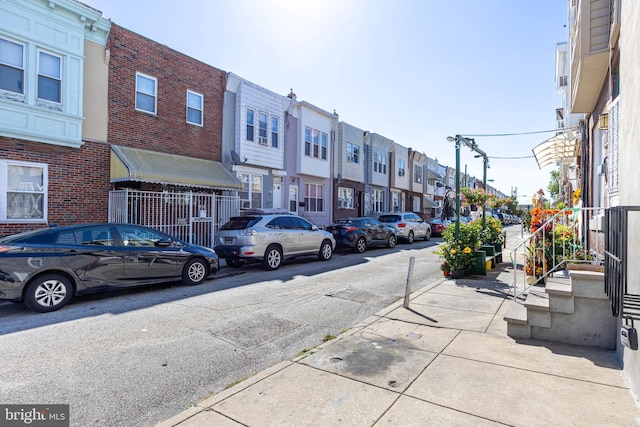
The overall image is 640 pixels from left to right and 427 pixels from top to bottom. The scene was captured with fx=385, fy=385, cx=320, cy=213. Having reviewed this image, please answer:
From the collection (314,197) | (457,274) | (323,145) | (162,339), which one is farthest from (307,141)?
(162,339)

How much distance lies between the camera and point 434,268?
11.9 metres

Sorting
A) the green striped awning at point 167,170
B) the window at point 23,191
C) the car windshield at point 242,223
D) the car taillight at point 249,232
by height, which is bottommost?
the car taillight at point 249,232

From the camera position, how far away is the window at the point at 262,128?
1769 cm

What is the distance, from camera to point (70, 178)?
11.6 m

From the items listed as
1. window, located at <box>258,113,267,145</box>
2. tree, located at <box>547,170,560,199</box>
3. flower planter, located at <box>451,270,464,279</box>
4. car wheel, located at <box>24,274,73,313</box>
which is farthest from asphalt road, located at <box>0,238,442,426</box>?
tree, located at <box>547,170,560,199</box>

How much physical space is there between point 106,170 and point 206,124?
4.54 metres

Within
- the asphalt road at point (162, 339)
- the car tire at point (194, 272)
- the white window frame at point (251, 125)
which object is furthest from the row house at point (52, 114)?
the white window frame at point (251, 125)

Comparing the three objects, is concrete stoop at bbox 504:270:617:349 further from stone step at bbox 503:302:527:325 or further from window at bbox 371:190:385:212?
window at bbox 371:190:385:212

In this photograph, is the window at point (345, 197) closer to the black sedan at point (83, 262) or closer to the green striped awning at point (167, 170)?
the green striped awning at point (167, 170)

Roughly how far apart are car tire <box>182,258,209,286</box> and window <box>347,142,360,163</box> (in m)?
16.6

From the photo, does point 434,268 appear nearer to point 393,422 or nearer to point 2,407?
point 393,422

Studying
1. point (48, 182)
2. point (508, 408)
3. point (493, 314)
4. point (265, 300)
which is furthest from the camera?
point (48, 182)

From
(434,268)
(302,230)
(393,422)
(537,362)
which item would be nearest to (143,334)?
(393,422)

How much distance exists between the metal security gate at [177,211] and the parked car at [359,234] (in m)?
4.40
